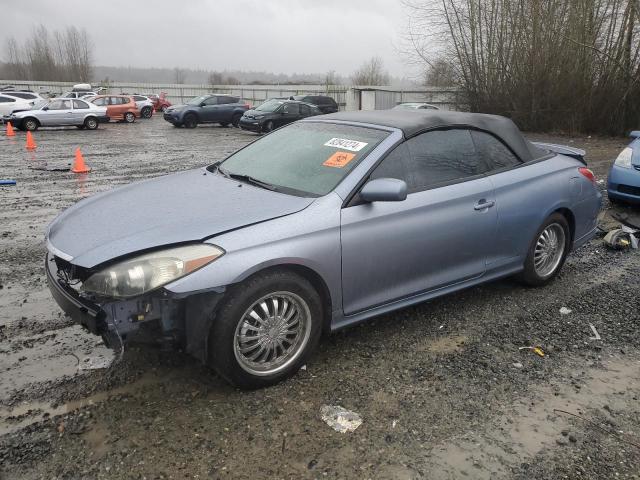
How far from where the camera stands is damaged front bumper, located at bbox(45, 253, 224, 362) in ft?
8.96

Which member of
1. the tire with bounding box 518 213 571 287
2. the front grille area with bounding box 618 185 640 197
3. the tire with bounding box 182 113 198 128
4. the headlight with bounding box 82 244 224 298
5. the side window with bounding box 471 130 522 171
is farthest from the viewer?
the tire with bounding box 182 113 198 128

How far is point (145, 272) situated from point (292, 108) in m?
21.3

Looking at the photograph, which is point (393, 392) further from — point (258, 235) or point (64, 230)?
point (64, 230)

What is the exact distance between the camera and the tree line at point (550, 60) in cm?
1922

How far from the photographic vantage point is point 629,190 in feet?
24.5

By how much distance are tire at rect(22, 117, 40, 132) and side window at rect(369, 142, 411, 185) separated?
74.1ft

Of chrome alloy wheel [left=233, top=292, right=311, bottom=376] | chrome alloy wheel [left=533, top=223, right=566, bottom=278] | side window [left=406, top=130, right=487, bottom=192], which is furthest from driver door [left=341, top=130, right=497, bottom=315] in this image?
chrome alloy wheel [left=533, top=223, right=566, bottom=278]

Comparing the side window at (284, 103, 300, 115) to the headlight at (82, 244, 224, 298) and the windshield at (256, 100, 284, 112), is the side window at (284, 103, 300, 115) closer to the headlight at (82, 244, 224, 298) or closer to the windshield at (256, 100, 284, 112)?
the windshield at (256, 100, 284, 112)

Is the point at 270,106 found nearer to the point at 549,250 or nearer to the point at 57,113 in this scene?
the point at 57,113

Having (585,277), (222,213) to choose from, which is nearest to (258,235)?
(222,213)

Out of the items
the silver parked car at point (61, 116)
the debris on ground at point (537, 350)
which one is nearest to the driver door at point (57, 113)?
the silver parked car at point (61, 116)

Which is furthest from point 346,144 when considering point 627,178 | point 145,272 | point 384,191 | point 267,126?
point 267,126

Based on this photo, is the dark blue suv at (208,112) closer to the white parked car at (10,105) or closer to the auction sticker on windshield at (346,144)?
the white parked car at (10,105)

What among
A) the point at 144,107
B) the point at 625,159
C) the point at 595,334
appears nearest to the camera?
the point at 595,334
